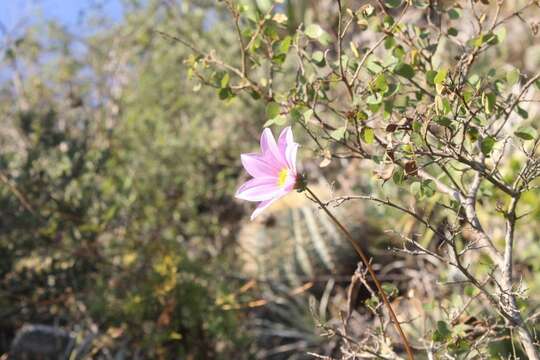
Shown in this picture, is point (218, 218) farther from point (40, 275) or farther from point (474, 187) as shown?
point (474, 187)

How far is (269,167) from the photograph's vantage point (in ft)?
4.05

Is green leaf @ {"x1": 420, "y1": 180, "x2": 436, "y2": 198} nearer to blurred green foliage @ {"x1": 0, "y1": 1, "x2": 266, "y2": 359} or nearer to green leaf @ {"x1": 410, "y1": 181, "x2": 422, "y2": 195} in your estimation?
green leaf @ {"x1": 410, "y1": 181, "x2": 422, "y2": 195}

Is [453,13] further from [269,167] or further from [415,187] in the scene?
[269,167]

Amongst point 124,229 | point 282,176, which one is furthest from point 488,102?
point 124,229

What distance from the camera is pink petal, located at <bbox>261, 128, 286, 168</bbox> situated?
1200mm

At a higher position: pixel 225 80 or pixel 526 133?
pixel 225 80

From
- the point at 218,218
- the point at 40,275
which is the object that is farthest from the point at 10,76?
the point at 40,275

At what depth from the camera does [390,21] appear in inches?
57.6

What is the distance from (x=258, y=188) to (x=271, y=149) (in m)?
0.08

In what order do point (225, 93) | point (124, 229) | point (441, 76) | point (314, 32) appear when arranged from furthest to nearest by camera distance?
point (124, 229) < point (225, 93) < point (314, 32) < point (441, 76)

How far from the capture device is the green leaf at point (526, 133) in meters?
1.28

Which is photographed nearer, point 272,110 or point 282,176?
point 282,176

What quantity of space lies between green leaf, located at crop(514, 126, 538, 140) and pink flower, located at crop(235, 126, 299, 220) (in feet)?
1.50

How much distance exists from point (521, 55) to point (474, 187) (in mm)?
4936
